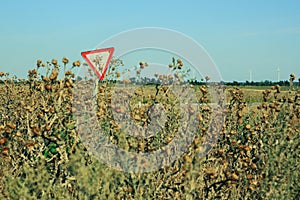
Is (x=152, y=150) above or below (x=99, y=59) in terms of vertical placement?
below

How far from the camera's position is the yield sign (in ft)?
16.6

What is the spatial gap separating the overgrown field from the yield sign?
2.19ft

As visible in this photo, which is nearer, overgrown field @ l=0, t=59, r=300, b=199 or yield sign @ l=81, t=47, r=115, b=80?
overgrown field @ l=0, t=59, r=300, b=199

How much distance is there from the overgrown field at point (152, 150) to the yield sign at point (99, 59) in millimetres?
668

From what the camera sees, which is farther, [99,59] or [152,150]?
[99,59]

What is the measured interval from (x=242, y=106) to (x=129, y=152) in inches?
63.8

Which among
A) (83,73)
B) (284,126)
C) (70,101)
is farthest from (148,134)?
(83,73)

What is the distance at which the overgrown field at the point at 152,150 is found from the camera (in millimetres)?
2902

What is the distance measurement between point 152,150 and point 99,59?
6.34ft

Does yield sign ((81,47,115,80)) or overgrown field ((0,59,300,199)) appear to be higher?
yield sign ((81,47,115,80))

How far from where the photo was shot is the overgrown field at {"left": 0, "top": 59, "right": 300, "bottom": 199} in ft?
9.52

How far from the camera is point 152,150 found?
3504 mm

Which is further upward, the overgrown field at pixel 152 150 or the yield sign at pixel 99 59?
the yield sign at pixel 99 59

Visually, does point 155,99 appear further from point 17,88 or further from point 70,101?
point 17,88
